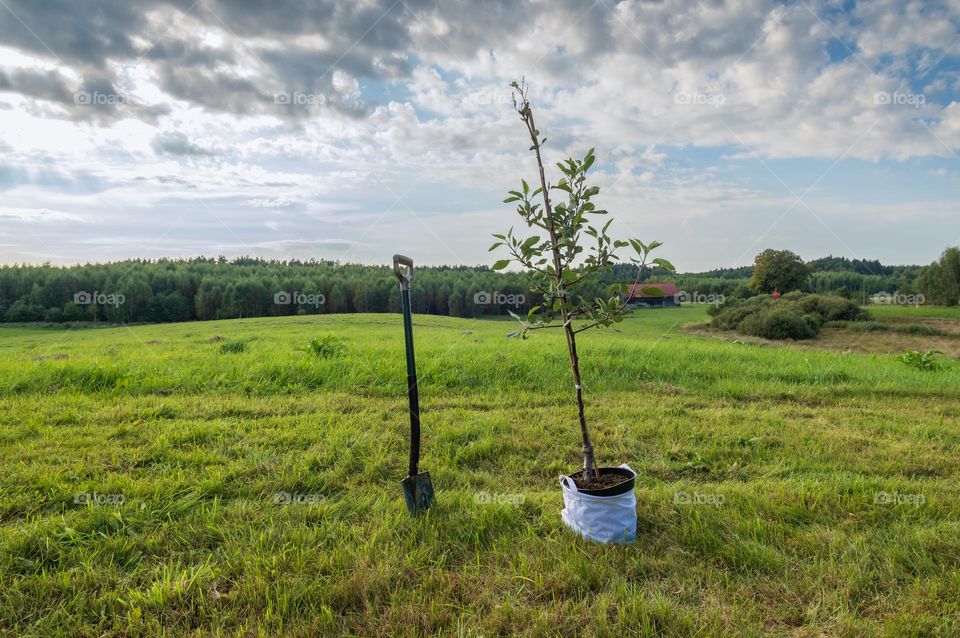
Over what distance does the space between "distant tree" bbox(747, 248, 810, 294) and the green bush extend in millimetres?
8907

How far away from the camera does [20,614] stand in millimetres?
2605

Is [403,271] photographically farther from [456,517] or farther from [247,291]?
[247,291]

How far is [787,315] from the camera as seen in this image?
1215 inches

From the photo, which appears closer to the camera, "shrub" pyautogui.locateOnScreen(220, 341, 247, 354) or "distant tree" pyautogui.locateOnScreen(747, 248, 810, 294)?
"shrub" pyautogui.locateOnScreen(220, 341, 247, 354)

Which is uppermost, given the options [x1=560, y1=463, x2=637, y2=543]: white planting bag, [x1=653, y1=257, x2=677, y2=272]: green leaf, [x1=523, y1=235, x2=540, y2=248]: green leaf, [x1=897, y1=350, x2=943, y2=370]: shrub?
[x1=523, y1=235, x2=540, y2=248]: green leaf

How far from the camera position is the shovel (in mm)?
3428

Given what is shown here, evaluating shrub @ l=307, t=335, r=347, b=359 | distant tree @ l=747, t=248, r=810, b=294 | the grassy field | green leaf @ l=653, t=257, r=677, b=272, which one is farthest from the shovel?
distant tree @ l=747, t=248, r=810, b=294

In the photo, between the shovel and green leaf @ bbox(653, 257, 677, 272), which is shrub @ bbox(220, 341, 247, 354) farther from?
green leaf @ bbox(653, 257, 677, 272)

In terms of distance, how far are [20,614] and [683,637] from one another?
11.5 ft

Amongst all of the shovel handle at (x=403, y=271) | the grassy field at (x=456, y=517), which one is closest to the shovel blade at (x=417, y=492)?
the grassy field at (x=456, y=517)

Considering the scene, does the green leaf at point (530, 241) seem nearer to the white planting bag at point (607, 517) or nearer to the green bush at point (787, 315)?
the white planting bag at point (607, 517)

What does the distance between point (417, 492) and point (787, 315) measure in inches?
1338

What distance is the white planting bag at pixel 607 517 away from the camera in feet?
10.5

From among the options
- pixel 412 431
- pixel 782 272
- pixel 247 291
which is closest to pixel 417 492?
pixel 412 431
